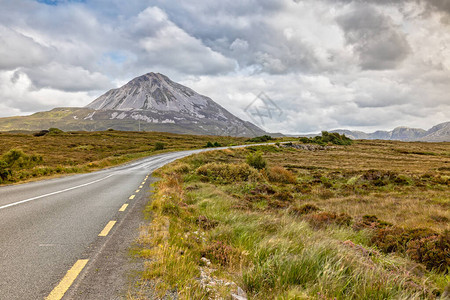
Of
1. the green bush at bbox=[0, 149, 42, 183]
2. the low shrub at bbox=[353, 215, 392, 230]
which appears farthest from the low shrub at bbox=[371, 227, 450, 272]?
the green bush at bbox=[0, 149, 42, 183]

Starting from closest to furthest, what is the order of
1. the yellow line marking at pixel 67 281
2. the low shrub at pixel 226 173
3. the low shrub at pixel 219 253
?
the yellow line marking at pixel 67 281 → the low shrub at pixel 219 253 → the low shrub at pixel 226 173

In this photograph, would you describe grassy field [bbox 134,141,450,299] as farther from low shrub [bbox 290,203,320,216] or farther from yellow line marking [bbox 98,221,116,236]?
yellow line marking [bbox 98,221,116,236]

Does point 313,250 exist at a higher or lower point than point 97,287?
higher

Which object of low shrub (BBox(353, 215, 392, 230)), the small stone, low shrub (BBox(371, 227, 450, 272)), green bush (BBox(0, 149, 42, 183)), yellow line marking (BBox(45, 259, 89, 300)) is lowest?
green bush (BBox(0, 149, 42, 183))

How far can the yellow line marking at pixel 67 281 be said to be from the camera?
3307mm

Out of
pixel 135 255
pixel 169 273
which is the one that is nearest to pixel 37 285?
pixel 135 255

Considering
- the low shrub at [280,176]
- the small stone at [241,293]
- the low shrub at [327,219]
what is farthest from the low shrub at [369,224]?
the low shrub at [280,176]

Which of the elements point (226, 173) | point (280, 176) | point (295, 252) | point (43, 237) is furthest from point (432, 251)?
point (280, 176)

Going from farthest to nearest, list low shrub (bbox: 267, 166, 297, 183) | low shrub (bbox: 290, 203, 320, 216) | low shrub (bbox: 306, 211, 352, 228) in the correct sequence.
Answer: low shrub (bbox: 267, 166, 297, 183) → low shrub (bbox: 290, 203, 320, 216) → low shrub (bbox: 306, 211, 352, 228)

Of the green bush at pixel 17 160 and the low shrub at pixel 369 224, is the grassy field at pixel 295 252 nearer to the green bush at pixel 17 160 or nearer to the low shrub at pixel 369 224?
the low shrub at pixel 369 224

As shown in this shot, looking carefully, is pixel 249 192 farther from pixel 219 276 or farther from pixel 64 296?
pixel 64 296

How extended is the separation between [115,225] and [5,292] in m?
3.31

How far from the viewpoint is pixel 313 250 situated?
4434 mm

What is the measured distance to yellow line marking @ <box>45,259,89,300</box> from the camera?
331 centimetres
